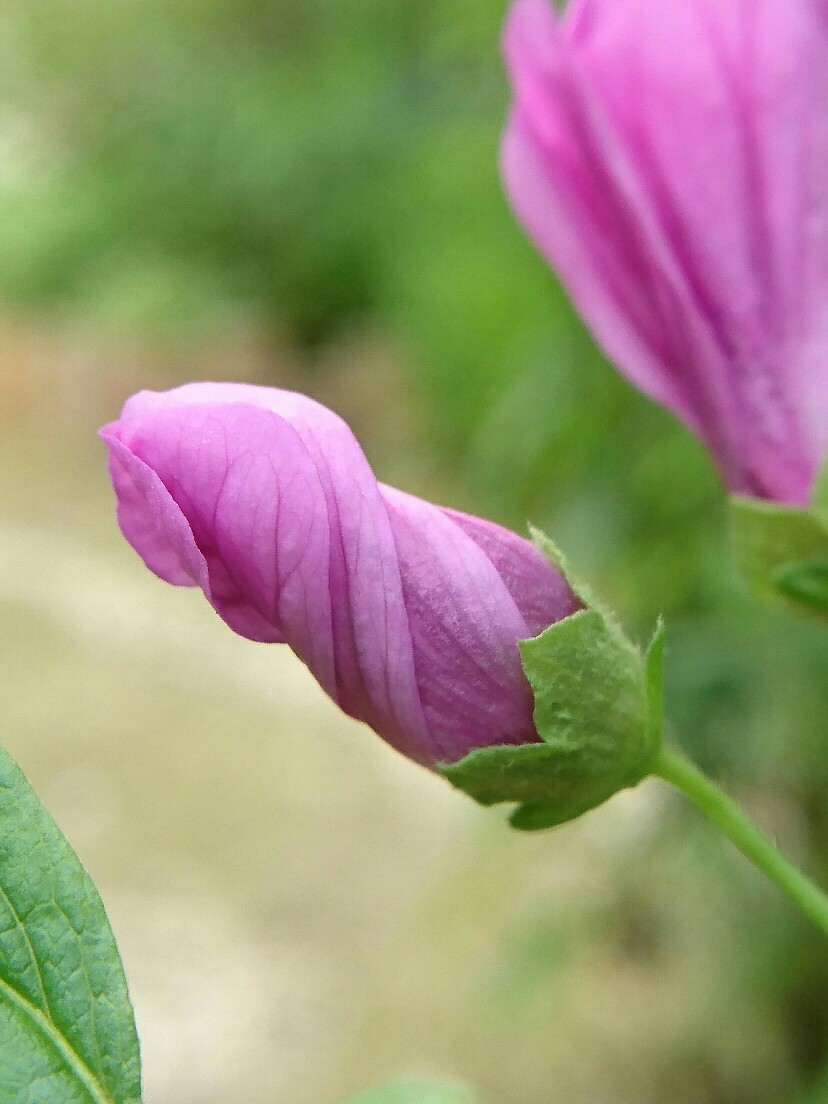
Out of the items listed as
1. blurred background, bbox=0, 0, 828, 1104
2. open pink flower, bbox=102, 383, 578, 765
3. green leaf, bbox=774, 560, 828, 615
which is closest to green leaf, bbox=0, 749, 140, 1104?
open pink flower, bbox=102, 383, 578, 765

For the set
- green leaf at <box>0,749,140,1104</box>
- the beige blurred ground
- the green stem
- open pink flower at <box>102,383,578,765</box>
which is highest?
open pink flower at <box>102,383,578,765</box>

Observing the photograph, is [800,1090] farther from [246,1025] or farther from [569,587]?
[569,587]

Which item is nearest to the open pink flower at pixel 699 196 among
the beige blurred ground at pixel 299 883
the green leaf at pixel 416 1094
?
the green leaf at pixel 416 1094

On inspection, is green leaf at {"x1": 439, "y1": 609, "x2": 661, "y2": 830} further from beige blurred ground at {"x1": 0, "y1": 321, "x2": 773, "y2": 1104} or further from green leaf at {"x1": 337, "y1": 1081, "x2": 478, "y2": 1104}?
beige blurred ground at {"x1": 0, "y1": 321, "x2": 773, "y2": 1104}

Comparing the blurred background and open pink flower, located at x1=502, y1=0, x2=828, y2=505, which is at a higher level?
open pink flower, located at x1=502, y1=0, x2=828, y2=505

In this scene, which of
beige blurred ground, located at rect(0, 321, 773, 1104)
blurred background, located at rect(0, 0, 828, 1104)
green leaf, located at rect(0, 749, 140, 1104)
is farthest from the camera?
beige blurred ground, located at rect(0, 321, 773, 1104)

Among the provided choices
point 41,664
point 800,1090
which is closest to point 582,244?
point 800,1090

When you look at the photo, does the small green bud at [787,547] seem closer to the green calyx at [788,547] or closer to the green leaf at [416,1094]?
the green calyx at [788,547]
